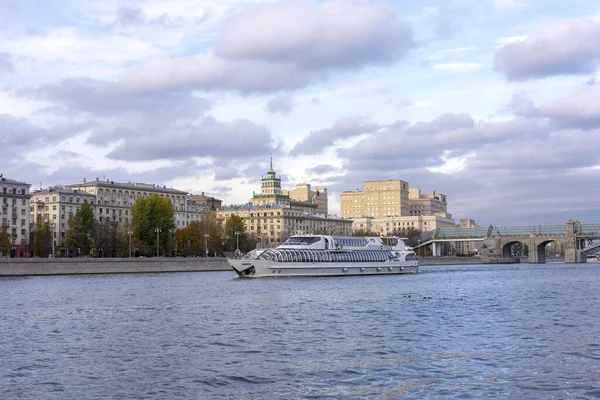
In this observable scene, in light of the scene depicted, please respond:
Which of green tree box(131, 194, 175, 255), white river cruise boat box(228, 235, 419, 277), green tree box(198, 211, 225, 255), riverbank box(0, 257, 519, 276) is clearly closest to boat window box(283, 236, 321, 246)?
white river cruise boat box(228, 235, 419, 277)

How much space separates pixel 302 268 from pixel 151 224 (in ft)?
181

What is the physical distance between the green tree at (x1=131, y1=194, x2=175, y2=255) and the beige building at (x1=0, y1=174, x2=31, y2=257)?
1845cm

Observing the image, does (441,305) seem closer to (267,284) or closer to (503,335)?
(503,335)

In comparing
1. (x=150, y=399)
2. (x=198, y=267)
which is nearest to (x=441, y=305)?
(x=150, y=399)

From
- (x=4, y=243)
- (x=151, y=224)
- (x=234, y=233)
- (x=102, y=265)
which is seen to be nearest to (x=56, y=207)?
(x=151, y=224)

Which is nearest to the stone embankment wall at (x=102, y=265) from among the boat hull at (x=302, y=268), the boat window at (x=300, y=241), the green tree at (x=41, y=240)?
the boat hull at (x=302, y=268)

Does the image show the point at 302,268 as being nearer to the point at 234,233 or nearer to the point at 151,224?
the point at 151,224

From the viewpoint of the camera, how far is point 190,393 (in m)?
21.6

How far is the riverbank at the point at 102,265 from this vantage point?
95.0m

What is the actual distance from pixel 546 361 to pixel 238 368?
32.9 ft

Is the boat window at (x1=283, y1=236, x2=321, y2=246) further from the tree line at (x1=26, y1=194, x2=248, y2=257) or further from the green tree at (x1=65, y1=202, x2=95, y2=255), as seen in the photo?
the green tree at (x1=65, y1=202, x2=95, y2=255)

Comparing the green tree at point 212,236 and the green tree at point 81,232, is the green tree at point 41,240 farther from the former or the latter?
the green tree at point 212,236

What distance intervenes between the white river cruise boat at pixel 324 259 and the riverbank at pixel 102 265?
60.4 feet

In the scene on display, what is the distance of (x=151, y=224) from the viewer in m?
138
